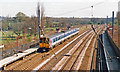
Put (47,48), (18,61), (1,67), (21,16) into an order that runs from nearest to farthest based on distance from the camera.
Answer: (1,67)
(18,61)
(47,48)
(21,16)

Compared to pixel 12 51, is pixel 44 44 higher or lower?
higher

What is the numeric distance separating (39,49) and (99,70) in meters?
11.1

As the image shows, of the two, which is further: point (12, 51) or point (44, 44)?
point (44, 44)

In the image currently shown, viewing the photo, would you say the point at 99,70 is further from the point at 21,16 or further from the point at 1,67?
the point at 21,16

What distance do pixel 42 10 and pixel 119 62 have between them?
2465 cm

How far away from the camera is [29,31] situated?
35562mm

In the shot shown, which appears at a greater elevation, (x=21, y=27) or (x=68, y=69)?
(x=21, y=27)

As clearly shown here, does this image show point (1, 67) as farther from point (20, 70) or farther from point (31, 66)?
point (31, 66)

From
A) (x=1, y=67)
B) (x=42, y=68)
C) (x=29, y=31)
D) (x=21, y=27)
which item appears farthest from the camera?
(x=21, y=27)

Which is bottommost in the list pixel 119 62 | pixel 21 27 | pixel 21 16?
pixel 119 62

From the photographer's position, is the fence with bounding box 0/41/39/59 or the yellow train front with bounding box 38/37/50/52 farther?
the yellow train front with bounding box 38/37/50/52

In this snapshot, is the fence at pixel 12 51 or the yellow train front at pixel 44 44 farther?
the yellow train front at pixel 44 44

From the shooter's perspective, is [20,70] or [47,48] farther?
[47,48]

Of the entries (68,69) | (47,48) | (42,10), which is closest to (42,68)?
(68,69)
